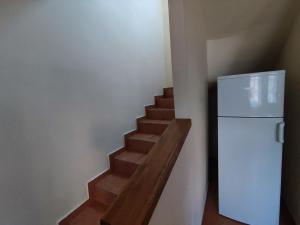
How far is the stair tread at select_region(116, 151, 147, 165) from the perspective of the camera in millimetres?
1888

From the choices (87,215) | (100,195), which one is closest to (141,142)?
(100,195)

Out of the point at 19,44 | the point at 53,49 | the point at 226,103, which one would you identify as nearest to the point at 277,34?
the point at 226,103

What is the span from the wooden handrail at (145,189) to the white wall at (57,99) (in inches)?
39.1

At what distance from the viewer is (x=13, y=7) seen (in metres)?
1.18

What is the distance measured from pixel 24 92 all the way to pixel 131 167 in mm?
1232

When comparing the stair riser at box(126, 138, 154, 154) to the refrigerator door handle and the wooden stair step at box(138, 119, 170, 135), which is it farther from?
the refrigerator door handle

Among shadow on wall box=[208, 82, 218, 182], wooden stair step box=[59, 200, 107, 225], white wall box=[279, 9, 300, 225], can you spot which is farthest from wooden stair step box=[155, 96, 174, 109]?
wooden stair step box=[59, 200, 107, 225]

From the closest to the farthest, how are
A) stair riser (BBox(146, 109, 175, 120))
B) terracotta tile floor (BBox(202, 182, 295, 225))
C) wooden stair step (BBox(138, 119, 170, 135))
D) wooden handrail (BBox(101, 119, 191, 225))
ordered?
wooden handrail (BBox(101, 119, 191, 225)) → terracotta tile floor (BBox(202, 182, 295, 225)) → wooden stair step (BBox(138, 119, 170, 135)) → stair riser (BBox(146, 109, 175, 120))

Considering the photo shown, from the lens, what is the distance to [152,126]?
2328 millimetres

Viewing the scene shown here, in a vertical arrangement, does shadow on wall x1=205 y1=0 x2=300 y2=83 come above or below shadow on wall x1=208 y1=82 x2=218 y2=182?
above

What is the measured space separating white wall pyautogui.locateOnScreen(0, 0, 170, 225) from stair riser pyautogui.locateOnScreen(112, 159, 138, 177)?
0.16m

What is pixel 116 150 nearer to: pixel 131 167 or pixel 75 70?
pixel 131 167

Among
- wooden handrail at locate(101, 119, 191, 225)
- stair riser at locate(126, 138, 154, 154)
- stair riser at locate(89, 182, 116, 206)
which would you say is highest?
wooden handrail at locate(101, 119, 191, 225)

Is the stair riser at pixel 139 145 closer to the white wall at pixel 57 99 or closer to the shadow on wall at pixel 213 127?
the white wall at pixel 57 99
